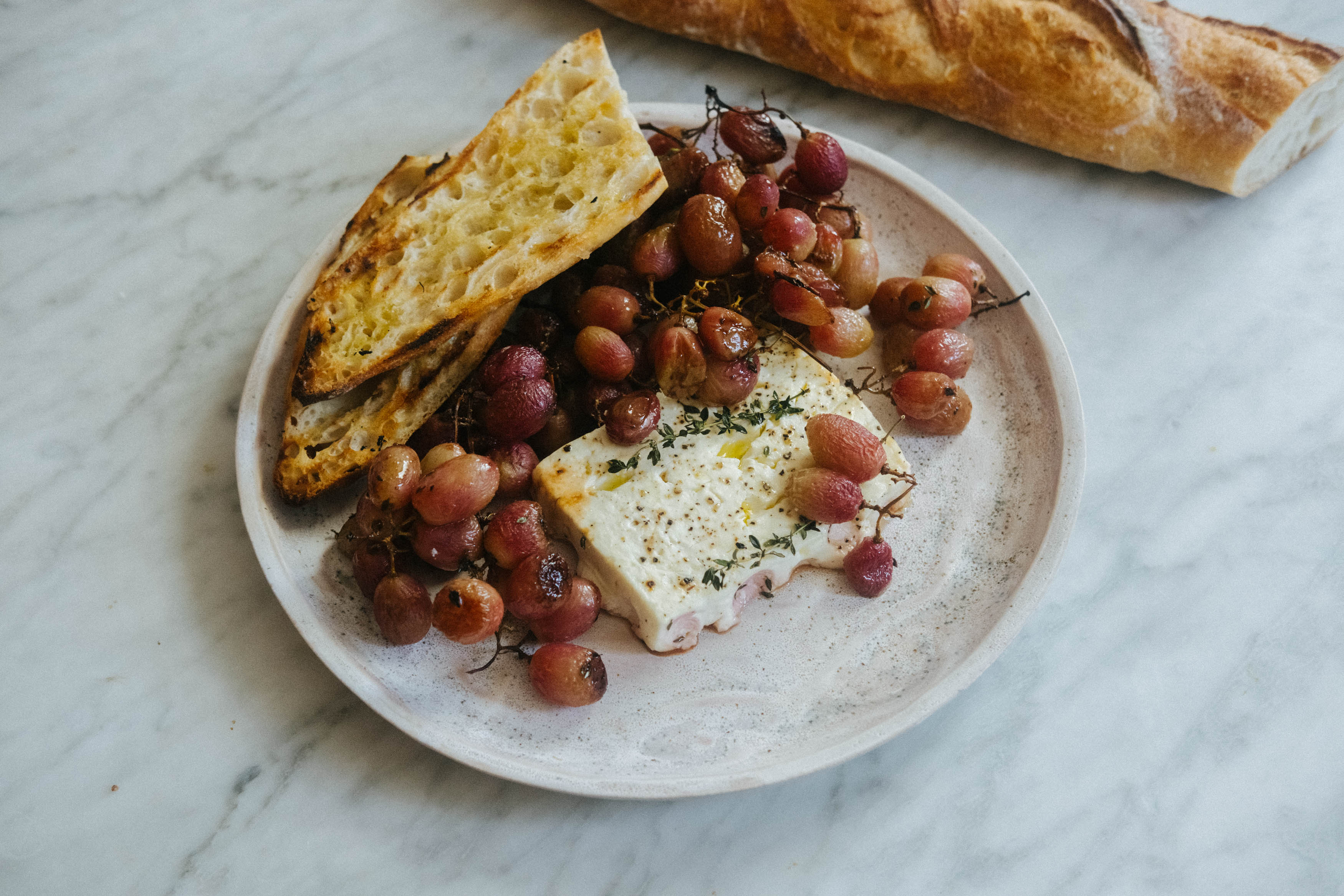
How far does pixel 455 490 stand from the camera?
1247 millimetres

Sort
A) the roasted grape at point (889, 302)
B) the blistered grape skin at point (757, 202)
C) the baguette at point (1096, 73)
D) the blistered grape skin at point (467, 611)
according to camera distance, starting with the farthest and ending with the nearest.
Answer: the baguette at point (1096, 73) → the roasted grape at point (889, 302) → the blistered grape skin at point (757, 202) → the blistered grape skin at point (467, 611)

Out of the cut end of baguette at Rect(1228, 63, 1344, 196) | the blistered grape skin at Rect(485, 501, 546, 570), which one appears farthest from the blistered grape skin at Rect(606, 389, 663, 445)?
the cut end of baguette at Rect(1228, 63, 1344, 196)

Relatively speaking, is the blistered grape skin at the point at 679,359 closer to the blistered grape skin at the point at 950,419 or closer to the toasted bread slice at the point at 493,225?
the toasted bread slice at the point at 493,225

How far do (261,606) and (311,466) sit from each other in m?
0.25

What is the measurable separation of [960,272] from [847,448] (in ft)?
1.40

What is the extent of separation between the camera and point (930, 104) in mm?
1931

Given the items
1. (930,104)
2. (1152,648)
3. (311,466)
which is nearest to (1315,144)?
(930,104)

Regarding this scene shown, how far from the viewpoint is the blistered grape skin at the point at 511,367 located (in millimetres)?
1370

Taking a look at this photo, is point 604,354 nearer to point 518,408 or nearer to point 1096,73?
point 518,408

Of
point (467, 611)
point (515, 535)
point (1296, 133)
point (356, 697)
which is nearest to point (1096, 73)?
point (1296, 133)

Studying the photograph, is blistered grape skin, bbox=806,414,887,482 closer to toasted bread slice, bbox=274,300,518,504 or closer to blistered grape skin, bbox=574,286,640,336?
blistered grape skin, bbox=574,286,640,336

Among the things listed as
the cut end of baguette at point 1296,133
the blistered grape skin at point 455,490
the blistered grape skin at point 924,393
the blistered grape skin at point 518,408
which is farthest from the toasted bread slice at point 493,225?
the cut end of baguette at point 1296,133

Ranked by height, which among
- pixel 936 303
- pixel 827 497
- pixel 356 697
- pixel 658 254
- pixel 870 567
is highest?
pixel 658 254

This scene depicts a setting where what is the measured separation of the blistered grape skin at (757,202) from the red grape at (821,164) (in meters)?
0.10
